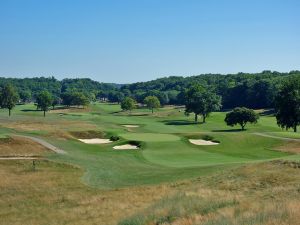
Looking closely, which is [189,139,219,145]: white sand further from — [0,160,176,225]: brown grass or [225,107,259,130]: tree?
[0,160,176,225]: brown grass

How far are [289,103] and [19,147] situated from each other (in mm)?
46216

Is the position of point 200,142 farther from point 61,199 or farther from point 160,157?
point 61,199

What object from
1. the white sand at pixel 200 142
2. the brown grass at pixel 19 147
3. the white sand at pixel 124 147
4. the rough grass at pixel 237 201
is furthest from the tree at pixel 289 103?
the rough grass at pixel 237 201

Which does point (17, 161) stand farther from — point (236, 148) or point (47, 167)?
point (236, 148)

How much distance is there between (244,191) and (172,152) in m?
28.9

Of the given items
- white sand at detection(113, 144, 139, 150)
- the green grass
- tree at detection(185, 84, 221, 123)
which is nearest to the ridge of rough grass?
the green grass

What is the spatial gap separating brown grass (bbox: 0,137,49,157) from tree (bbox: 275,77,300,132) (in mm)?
43112

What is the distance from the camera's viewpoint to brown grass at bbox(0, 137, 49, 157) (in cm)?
5203

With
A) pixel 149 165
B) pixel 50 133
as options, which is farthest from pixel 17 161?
pixel 50 133

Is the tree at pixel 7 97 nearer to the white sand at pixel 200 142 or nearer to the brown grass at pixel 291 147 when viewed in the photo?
the white sand at pixel 200 142

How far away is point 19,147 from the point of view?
5500 centimetres

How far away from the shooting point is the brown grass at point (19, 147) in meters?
52.0

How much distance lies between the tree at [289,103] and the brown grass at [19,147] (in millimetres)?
43112

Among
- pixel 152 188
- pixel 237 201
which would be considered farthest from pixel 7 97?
pixel 237 201
